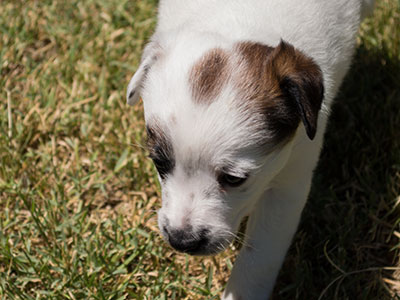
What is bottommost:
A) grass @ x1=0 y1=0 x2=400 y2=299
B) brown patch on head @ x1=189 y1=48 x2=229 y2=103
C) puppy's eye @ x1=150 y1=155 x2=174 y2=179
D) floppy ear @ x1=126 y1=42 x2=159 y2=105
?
grass @ x1=0 y1=0 x2=400 y2=299

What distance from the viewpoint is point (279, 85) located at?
3375mm

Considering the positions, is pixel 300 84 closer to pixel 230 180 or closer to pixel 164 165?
pixel 230 180

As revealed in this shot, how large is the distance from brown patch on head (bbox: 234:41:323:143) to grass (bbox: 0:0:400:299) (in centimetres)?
125

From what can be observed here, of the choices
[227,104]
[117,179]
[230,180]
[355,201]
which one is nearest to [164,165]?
[230,180]

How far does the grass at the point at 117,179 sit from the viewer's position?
4.24 meters

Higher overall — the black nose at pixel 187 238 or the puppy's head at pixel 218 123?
the puppy's head at pixel 218 123

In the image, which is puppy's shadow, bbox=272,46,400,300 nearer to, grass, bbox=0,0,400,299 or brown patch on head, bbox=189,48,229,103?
grass, bbox=0,0,400,299

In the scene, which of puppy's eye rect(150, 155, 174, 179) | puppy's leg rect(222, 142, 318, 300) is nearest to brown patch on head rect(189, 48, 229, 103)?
puppy's eye rect(150, 155, 174, 179)

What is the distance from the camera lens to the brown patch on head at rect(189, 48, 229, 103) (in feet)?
10.5

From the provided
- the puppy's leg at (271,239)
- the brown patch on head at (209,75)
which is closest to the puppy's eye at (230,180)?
the brown patch on head at (209,75)

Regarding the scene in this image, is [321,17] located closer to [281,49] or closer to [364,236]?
[281,49]

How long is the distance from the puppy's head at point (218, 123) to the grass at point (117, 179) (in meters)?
0.96

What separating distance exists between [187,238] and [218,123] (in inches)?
24.5

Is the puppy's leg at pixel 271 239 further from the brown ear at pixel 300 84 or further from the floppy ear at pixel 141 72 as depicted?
the floppy ear at pixel 141 72
